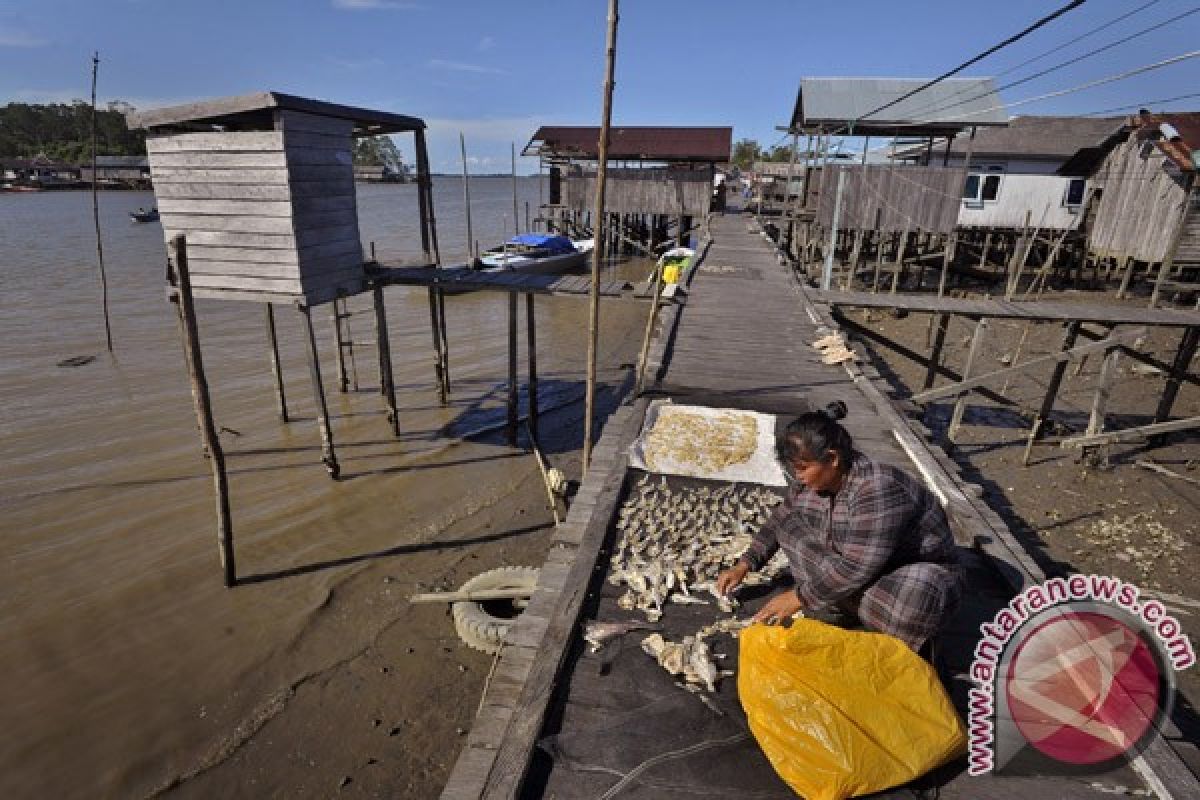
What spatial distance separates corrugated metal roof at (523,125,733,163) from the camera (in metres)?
33.2

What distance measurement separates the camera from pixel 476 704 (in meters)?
6.09

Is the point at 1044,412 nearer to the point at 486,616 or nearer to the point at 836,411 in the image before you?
the point at 836,411

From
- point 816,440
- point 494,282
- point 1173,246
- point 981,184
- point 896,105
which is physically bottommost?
point 494,282

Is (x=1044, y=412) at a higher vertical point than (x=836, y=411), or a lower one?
lower

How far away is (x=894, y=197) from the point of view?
65.5 ft

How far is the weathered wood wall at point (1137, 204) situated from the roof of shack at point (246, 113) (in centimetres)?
2255

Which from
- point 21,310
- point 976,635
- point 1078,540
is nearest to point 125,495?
point 976,635

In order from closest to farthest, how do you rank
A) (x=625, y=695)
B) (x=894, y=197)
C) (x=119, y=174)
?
(x=625, y=695)
(x=894, y=197)
(x=119, y=174)

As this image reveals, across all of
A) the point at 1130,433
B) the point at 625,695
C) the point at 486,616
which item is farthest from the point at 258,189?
the point at 1130,433

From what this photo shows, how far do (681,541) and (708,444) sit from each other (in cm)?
177

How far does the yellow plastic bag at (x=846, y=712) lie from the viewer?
2.62 metres

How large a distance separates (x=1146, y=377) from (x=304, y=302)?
18.2 metres

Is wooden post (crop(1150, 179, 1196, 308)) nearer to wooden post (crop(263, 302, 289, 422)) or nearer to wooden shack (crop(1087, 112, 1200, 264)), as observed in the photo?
wooden shack (crop(1087, 112, 1200, 264))

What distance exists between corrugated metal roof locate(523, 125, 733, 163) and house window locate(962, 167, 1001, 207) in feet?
39.0
